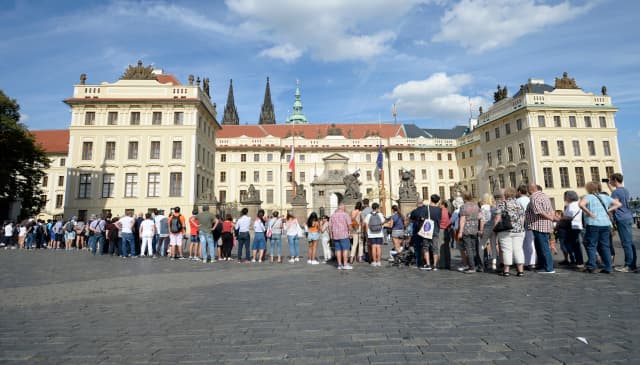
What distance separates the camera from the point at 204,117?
3622cm

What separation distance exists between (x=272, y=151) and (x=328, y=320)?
50.9 meters

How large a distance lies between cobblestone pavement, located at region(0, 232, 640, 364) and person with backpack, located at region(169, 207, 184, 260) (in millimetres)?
4656

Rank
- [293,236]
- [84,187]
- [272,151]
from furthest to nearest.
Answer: [272,151], [84,187], [293,236]

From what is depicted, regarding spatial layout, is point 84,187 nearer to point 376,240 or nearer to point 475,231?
point 376,240

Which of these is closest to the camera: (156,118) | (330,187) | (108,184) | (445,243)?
(445,243)

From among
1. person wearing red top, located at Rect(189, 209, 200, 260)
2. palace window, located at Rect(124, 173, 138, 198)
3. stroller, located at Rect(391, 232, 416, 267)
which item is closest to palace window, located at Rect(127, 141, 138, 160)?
palace window, located at Rect(124, 173, 138, 198)

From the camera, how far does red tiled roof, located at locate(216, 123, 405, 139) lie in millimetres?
58812

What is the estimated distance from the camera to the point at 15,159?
2912cm

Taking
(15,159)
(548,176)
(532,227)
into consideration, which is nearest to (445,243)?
(532,227)

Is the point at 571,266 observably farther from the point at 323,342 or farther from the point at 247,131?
the point at 247,131

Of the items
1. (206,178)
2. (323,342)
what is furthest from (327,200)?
(323,342)

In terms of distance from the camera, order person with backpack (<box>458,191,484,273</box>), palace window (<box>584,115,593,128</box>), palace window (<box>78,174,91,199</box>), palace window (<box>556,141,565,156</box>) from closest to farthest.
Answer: person with backpack (<box>458,191,484,273</box>) → palace window (<box>78,174,91,199</box>) → palace window (<box>556,141,565,156</box>) → palace window (<box>584,115,593,128</box>)

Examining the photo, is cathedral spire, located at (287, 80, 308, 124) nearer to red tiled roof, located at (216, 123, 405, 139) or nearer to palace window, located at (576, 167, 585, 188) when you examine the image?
red tiled roof, located at (216, 123, 405, 139)

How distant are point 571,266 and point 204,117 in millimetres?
34573
